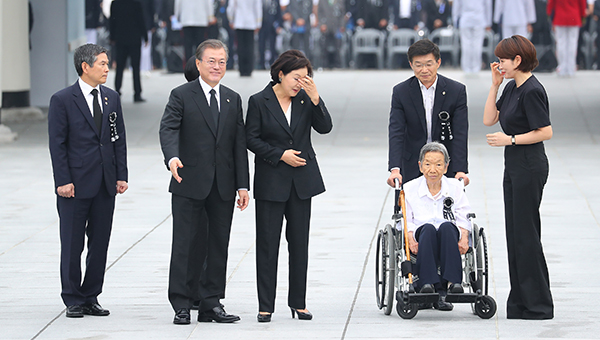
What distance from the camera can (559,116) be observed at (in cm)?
1756

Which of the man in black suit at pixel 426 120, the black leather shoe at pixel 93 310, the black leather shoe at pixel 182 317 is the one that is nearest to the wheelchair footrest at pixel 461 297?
the man in black suit at pixel 426 120

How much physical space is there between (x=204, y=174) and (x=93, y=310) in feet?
3.81

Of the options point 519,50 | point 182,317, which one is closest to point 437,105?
point 519,50

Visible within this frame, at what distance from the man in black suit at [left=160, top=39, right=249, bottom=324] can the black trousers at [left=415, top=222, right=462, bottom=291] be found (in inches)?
44.8

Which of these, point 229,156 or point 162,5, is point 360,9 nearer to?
point 162,5

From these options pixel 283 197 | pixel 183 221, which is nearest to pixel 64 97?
pixel 183 221

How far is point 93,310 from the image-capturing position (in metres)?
6.55

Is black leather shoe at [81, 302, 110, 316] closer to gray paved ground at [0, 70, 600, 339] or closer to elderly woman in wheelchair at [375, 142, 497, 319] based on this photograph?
gray paved ground at [0, 70, 600, 339]

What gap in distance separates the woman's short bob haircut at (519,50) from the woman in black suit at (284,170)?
115 centimetres

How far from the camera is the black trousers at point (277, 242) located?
6.40 meters

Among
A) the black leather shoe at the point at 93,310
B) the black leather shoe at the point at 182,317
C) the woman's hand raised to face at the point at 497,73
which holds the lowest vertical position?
the black leather shoe at the point at 93,310

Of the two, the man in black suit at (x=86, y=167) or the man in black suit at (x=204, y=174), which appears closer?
the man in black suit at (x=204, y=174)

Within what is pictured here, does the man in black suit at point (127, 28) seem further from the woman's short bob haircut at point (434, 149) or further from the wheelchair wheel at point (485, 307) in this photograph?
the wheelchair wheel at point (485, 307)

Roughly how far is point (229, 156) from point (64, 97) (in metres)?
1.13
